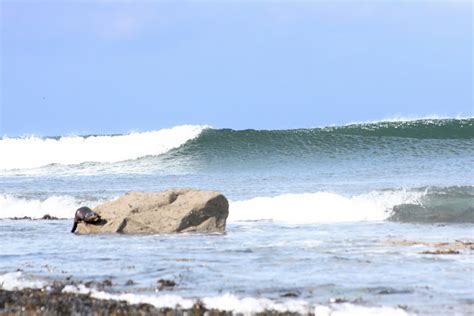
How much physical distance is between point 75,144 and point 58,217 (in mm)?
21502

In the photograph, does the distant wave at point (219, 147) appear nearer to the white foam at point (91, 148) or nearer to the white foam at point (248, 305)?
the white foam at point (91, 148)

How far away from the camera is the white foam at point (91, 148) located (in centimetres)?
3947

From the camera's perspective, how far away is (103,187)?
87.9 ft

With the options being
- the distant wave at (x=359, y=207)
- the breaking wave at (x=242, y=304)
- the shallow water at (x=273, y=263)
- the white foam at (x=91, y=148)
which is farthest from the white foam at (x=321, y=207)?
the white foam at (x=91, y=148)

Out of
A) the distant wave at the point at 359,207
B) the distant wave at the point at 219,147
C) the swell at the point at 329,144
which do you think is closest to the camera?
the distant wave at the point at 359,207

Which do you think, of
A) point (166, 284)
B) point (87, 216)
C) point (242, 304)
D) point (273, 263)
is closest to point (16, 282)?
point (166, 284)

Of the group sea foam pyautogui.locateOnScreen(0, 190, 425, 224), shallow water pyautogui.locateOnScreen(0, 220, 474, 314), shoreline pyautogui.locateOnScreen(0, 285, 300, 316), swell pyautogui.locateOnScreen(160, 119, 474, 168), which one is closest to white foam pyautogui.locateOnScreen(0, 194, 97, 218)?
sea foam pyautogui.locateOnScreen(0, 190, 425, 224)

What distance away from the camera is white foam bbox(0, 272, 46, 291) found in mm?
9789

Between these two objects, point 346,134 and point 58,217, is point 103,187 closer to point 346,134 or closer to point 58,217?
point 58,217

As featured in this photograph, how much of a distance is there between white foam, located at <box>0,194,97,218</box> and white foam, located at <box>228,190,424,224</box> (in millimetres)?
4025

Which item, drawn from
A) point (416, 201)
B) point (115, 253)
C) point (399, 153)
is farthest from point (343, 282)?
point (399, 153)

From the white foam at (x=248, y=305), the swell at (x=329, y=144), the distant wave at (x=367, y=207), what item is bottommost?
the white foam at (x=248, y=305)

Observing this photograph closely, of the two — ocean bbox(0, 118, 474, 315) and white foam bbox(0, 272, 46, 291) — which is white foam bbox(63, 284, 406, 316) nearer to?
ocean bbox(0, 118, 474, 315)

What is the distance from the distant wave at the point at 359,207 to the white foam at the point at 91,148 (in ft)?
58.3
